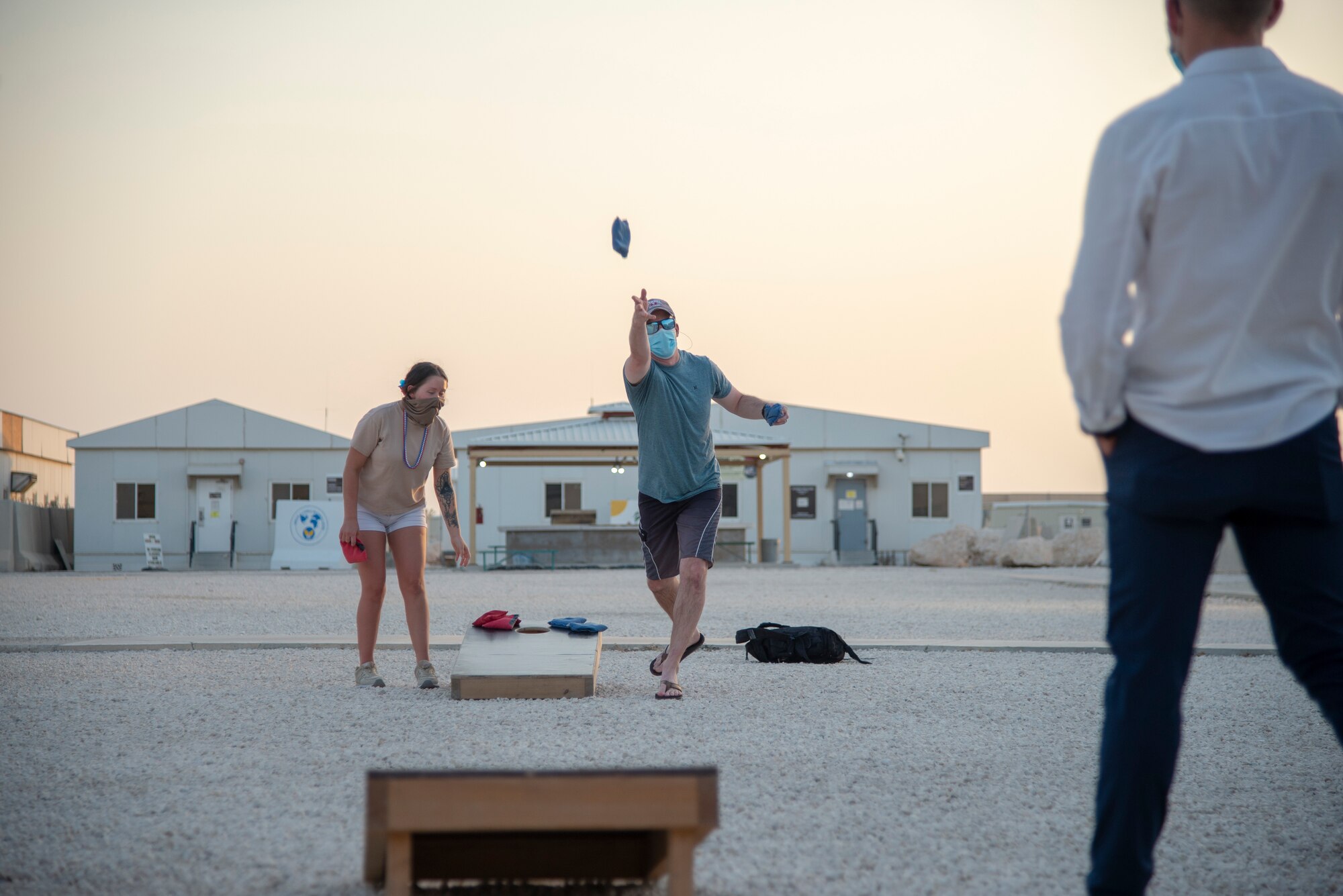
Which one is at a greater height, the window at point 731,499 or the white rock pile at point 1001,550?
the window at point 731,499

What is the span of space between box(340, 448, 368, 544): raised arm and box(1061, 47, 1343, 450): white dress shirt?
14.2 ft

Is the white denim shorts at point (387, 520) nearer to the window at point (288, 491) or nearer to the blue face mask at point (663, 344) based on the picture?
the blue face mask at point (663, 344)

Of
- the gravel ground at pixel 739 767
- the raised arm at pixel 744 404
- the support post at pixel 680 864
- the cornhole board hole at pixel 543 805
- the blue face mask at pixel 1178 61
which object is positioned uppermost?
the blue face mask at pixel 1178 61

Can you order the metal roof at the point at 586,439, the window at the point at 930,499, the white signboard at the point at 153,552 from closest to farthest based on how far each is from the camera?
the metal roof at the point at 586,439 → the white signboard at the point at 153,552 → the window at the point at 930,499

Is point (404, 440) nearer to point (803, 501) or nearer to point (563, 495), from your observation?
point (563, 495)

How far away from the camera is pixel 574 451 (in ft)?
92.1

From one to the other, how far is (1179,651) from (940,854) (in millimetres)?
1114

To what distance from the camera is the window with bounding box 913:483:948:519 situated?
3584 cm

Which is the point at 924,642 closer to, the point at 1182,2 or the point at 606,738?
the point at 606,738

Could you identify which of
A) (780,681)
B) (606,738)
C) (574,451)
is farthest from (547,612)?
(574,451)

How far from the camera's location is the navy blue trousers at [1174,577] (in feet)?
6.55

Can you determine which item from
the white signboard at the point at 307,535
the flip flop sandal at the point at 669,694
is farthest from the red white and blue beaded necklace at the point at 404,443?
the white signboard at the point at 307,535

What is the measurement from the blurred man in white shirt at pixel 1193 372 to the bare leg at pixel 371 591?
4428 mm

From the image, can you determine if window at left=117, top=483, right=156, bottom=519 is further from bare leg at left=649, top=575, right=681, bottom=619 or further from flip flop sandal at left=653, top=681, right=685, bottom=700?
flip flop sandal at left=653, top=681, right=685, bottom=700
